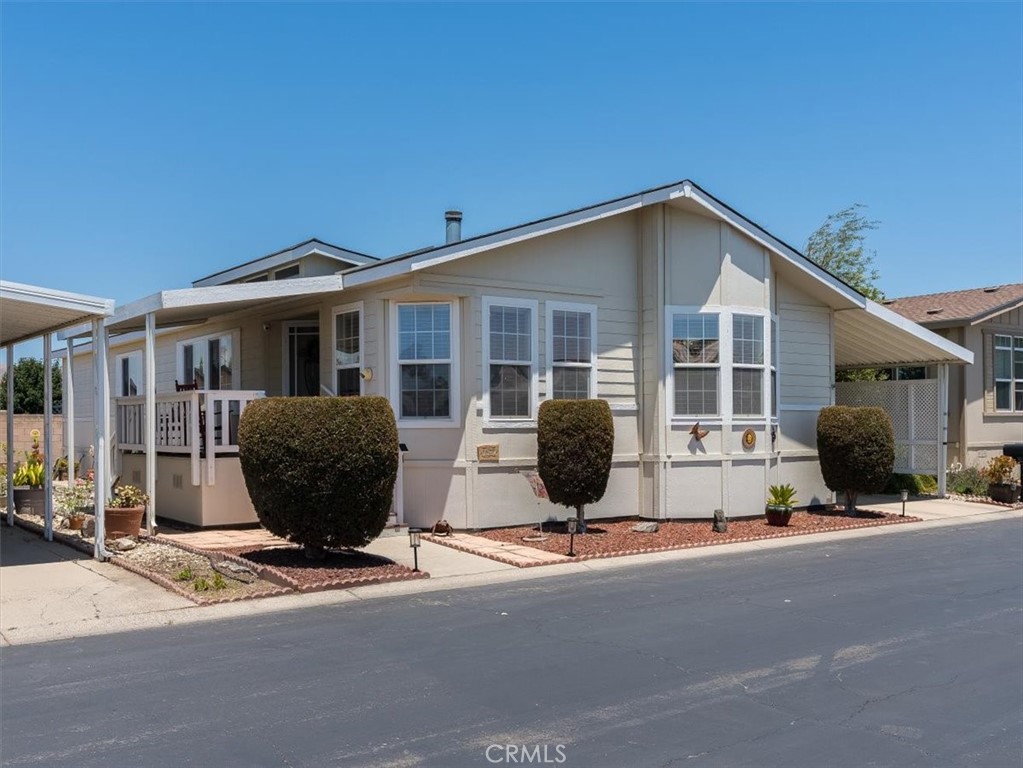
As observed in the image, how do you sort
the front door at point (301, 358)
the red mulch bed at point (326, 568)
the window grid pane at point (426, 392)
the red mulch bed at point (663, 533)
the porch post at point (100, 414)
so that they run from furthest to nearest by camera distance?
the front door at point (301, 358) → the window grid pane at point (426, 392) → the red mulch bed at point (663, 533) → the porch post at point (100, 414) → the red mulch bed at point (326, 568)

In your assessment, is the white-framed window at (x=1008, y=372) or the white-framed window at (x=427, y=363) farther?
the white-framed window at (x=1008, y=372)

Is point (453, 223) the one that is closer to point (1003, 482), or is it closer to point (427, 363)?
point (427, 363)

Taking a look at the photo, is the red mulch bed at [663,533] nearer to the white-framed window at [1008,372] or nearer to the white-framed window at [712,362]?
the white-framed window at [712,362]

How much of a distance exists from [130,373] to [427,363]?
11.9 m

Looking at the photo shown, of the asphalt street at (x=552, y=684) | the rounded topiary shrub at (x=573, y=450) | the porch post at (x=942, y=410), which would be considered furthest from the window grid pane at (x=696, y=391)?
the porch post at (x=942, y=410)

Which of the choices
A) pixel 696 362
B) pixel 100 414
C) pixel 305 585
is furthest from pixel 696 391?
pixel 100 414

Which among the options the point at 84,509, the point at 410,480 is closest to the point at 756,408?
the point at 410,480

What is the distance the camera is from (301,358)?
16.1 meters

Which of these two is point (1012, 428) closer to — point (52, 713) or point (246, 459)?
point (246, 459)

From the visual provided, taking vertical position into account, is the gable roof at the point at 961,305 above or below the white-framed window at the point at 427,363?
above

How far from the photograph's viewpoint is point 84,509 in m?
14.3

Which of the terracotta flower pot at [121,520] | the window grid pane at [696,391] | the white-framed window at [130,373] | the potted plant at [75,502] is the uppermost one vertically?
the white-framed window at [130,373]

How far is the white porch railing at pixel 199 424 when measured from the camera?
12633 millimetres

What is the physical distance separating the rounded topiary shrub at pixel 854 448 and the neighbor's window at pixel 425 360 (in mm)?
6879
